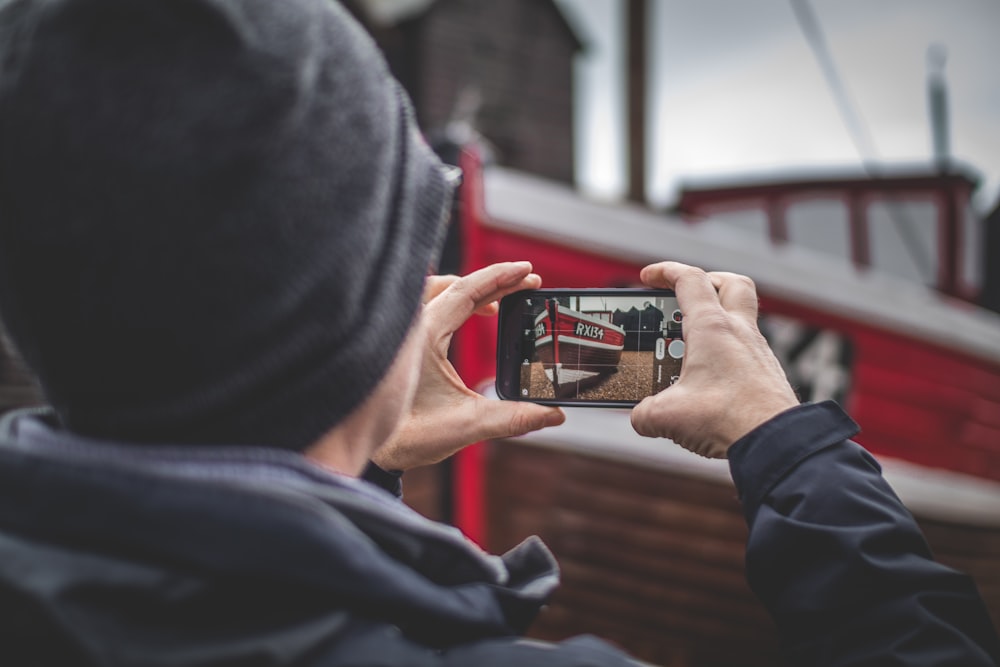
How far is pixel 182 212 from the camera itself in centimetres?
53

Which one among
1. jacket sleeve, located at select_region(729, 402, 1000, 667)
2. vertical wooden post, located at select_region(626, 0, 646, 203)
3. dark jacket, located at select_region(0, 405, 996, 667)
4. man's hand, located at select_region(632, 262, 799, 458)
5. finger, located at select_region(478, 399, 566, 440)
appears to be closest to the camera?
dark jacket, located at select_region(0, 405, 996, 667)

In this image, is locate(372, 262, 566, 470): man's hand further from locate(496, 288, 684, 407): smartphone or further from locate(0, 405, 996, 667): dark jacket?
locate(0, 405, 996, 667): dark jacket

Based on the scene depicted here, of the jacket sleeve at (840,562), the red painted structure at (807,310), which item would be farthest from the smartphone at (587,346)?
the red painted structure at (807,310)

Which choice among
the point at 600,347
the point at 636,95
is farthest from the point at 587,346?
the point at 636,95

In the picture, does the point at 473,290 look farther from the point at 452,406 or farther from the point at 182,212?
the point at 182,212

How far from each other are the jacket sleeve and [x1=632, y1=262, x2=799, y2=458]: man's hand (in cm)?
4

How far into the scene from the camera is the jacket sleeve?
2.15 ft

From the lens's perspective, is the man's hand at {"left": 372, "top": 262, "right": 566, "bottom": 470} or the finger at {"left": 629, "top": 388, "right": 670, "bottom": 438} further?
the man's hand at {"left": 372, "top": 262, "right": 566, "bottom": 470}

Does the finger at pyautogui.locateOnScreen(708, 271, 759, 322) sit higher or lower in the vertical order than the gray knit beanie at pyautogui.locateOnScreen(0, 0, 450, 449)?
lower

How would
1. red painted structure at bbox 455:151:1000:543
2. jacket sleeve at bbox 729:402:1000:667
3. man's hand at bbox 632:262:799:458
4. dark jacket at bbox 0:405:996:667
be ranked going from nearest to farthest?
1. dark jacket at bbox 0:405:996:667
2. jacket sleeve at bbox 729:402:1000:667
3. man's hand at bbox 632:262:799:458
4. red painted structure at bbox 455:151:1000:543

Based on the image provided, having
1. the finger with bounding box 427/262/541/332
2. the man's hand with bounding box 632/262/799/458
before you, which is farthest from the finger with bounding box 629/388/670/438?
the finger with bounding box 427/262/541/332

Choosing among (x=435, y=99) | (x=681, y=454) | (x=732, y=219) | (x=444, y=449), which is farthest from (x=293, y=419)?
(x=435, y=99)

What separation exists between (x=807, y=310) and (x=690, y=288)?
2.84m

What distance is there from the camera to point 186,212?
536 mm
